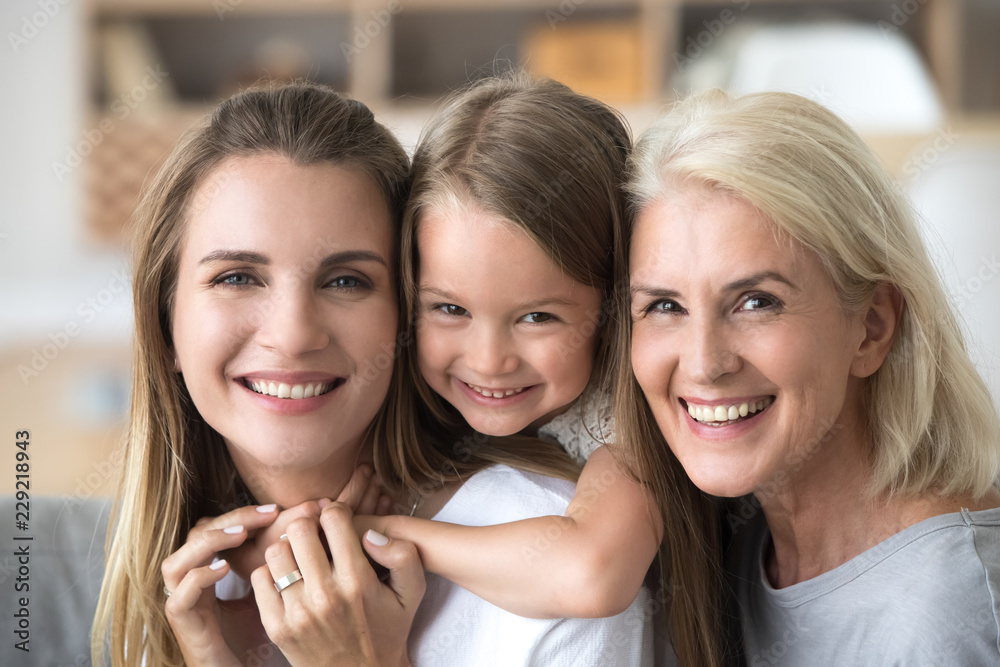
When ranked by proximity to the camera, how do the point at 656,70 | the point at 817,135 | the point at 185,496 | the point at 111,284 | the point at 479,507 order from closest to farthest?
the point at 817,135
the point at 479,507
the point at 185,496
the point at 656,70
the point at 111,284

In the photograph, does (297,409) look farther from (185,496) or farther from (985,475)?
(985,475)

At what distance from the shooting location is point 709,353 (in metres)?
1.13

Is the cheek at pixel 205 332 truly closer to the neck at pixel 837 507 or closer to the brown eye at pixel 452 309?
the brown eye at pixel 452 309

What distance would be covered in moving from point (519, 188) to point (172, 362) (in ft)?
2.02

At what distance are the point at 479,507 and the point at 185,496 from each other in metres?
0.49

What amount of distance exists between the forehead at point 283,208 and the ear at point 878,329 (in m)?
0.70

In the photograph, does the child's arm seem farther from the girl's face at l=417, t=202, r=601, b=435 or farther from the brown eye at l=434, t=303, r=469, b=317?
the brown eye at l=434, t=303, r=469, b=317

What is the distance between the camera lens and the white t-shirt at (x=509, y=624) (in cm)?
119

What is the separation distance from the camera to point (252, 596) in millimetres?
1444

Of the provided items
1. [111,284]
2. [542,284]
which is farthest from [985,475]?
[111,284]

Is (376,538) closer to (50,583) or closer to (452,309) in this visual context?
(452,309)

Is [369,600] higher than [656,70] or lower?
lower

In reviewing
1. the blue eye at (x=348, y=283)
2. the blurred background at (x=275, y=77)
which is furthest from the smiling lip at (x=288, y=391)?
the blurred background at (x=275, y=77)

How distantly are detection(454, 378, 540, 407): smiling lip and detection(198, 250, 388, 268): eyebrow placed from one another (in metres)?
0.26
